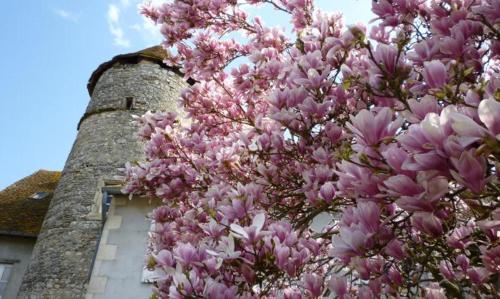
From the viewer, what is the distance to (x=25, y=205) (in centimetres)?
1559

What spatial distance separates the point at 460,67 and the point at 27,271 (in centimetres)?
1357

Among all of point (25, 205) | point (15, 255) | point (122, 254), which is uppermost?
point (25, 205)

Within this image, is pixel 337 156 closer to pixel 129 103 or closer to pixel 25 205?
pixel 129 103

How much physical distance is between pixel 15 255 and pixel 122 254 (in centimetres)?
944

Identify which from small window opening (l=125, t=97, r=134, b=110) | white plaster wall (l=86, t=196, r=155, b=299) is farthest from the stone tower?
white plaster wall (l=86, t=196, r=155, b=299)

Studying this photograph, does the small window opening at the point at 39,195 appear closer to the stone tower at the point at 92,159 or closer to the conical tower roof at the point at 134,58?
the stone tower at the point at 92,159

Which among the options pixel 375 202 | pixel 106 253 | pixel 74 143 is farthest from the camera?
pixel 74 143

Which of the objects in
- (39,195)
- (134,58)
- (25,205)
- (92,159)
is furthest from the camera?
(39,195)

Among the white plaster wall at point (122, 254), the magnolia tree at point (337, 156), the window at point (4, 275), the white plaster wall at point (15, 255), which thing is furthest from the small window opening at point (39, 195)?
the magnolia tree at point (337, 156)

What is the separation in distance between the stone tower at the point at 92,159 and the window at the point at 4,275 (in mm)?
1205

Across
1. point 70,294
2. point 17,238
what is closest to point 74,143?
point 17,238

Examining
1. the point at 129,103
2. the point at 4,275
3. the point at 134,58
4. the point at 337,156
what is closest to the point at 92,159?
the point at 129,103

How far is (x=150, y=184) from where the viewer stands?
3.52 meters

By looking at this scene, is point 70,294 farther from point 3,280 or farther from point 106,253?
point 106,253
